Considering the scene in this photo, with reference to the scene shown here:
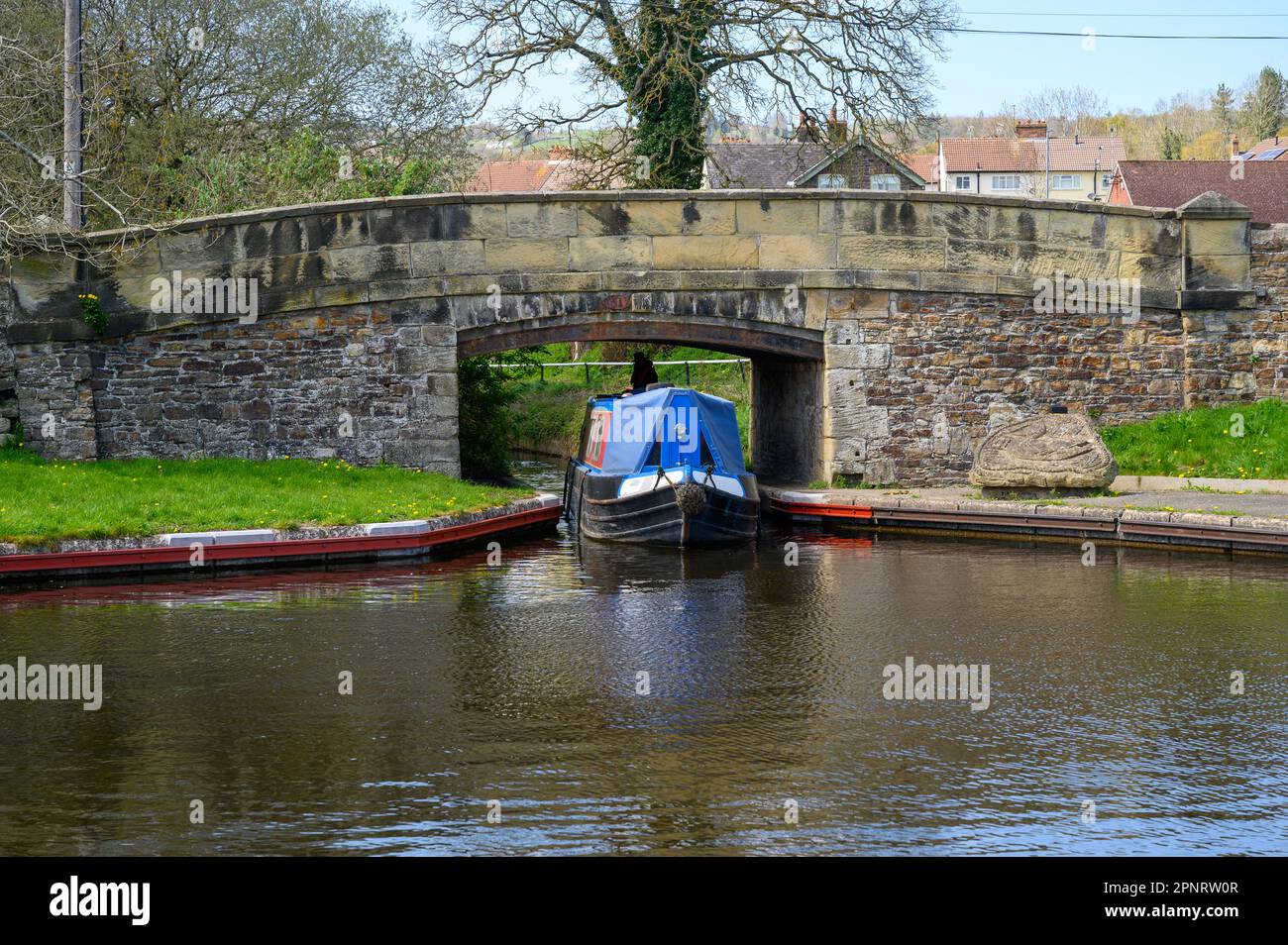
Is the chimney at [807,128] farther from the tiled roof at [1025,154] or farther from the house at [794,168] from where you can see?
the tiled roof at [1025,154]

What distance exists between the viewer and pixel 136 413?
17.7 meters

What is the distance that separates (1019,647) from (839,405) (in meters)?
8.55

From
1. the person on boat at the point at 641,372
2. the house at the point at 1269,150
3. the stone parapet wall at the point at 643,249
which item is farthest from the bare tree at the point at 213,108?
the house at the point at 1269,150

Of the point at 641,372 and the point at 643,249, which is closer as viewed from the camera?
the point at 643,249

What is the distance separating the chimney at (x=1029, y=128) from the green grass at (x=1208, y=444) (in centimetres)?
4839

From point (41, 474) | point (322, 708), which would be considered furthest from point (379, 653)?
point (41, 474)

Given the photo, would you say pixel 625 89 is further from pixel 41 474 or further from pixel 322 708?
pixel 322 708

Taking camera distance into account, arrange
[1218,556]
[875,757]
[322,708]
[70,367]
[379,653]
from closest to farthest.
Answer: [875,757]
[322,708]
[379,653]
[1218,556]
[70,367]

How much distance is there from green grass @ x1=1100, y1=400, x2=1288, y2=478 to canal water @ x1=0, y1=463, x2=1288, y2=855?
4.01 metres

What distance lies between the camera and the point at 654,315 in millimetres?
18234

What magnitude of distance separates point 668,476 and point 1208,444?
7.17m

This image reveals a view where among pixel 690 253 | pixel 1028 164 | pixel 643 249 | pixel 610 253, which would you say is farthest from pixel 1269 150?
pixel 610 253

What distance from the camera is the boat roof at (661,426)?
1703 cm

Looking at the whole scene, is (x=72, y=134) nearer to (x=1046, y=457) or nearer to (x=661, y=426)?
(x=661, y=426)
